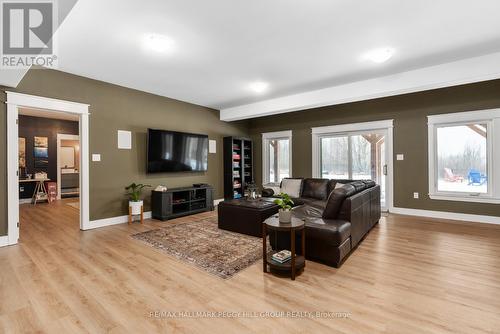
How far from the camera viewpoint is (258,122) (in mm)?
7824

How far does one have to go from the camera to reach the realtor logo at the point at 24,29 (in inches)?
79.7

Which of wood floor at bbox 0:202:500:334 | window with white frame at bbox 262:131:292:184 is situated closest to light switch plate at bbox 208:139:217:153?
window with white frame at bbox 262:131:292:184

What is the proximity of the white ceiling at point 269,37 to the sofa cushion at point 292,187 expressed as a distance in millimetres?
2203

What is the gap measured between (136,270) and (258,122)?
599 cm

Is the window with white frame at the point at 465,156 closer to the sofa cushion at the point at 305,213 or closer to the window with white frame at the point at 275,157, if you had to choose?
the sofa cushion at the point at 305,213

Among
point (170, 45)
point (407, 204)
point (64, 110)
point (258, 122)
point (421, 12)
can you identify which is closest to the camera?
point (421, 12)

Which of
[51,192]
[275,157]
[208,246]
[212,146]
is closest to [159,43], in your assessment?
[208,246]

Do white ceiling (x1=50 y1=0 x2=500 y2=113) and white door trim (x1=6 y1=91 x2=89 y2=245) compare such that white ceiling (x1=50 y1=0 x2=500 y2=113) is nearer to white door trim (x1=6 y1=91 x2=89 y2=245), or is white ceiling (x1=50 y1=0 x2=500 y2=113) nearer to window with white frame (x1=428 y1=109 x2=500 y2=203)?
white door trim (x1=6 y1=91 x2=89 y2=245)

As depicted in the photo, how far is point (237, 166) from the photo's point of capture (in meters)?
7.12

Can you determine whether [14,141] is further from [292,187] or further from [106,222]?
[292,187]

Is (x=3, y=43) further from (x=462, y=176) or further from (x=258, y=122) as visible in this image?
(x=462, y=176)

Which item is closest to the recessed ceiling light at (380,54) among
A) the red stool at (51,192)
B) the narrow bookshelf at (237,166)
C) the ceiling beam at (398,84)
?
the ceiling beam at (398,84)

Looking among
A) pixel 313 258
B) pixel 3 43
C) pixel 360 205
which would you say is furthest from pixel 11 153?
pixel 360 205

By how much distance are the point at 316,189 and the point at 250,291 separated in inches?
131
